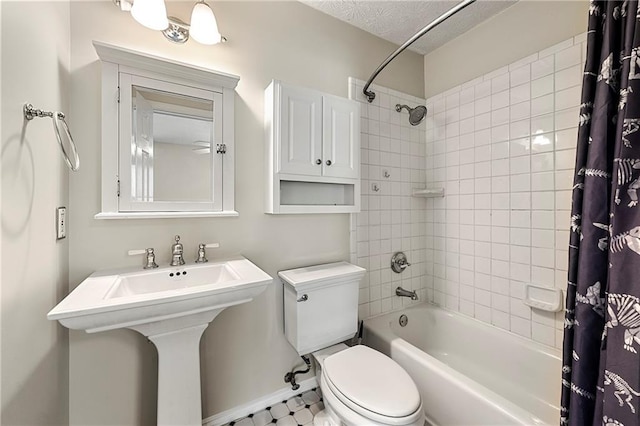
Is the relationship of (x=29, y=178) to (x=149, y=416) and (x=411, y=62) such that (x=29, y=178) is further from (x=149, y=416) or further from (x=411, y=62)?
(x=411, y=62)

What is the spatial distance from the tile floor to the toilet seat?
0.45m

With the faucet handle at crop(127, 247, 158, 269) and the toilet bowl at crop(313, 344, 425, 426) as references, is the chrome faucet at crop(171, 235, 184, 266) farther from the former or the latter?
the toilet bowl at crop(313, 344, 425, 426)

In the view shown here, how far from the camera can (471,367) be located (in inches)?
70.6

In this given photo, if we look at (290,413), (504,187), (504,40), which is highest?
(504,40)

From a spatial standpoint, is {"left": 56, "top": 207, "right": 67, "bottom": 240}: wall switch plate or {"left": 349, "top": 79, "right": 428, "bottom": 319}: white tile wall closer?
{"left": 56, "top": 207, "right": 67, "bottom": 240}: wall switch plate

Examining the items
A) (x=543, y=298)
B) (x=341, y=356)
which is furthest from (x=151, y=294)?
(x=543, y=298)

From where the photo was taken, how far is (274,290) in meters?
1.59

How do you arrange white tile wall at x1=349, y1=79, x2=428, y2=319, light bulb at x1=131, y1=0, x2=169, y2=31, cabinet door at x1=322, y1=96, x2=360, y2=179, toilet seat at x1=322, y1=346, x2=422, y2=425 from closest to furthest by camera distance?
toilet seat at x1=322, y1=346, x2=422, y2=425, light bulb at x1=131, y1=0, x2=169, y2=31, cabinet door at x1=322, y1=96, x2=360, y2=179, white tile wall at x1=349, y1=79, x2=428, y2=319

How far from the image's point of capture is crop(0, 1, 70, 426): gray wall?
2.46 feet

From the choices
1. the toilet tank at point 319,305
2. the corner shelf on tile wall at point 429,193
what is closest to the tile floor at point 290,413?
the toilet tank at point 319,305

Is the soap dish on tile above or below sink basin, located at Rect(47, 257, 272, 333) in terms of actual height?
below

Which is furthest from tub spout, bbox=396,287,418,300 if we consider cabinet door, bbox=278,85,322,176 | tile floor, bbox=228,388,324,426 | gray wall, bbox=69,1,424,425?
cabinet door, bbox=278,85,322,176

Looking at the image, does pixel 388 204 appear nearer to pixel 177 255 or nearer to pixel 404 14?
pixel 404 14

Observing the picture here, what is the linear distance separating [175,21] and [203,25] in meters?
0.14
